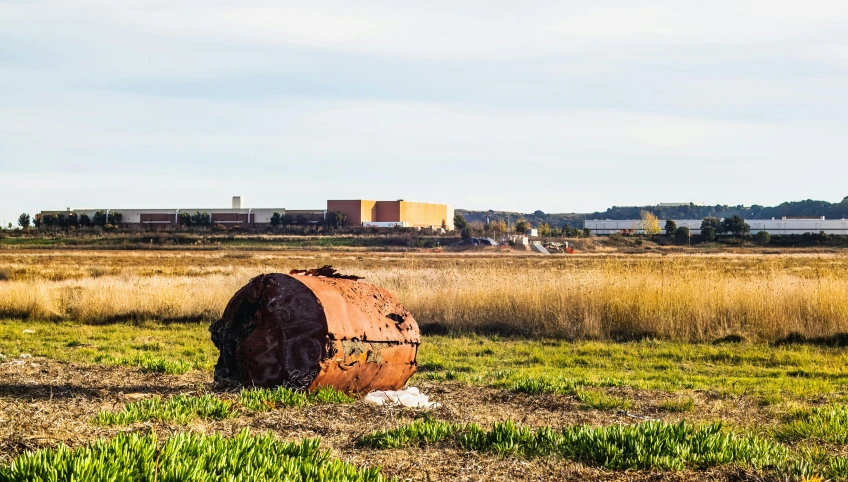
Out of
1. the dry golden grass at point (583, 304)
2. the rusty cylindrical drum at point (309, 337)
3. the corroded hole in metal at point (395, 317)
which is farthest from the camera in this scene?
the dry golden grass at point (583, 304)

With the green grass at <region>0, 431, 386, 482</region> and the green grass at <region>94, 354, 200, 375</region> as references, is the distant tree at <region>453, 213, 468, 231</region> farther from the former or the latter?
the green grass at <region>0, 431, 386, 482</region>

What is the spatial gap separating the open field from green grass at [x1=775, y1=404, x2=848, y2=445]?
2 centimetres

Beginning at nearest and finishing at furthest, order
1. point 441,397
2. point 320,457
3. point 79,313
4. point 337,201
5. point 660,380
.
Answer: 1. point 320,457
2. point 441,397
3. point 660,380
4. point 79,313
5. point 337,201

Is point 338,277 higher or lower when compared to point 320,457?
higher

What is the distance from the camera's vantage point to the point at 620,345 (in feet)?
49.6

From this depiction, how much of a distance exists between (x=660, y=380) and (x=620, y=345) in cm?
376

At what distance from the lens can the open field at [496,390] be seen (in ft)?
18.5

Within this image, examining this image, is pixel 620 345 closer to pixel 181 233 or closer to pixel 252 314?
pixel 252 314

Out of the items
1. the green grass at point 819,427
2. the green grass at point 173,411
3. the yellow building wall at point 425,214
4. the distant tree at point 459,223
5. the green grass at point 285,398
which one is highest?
the yellow building wall at point 425,214

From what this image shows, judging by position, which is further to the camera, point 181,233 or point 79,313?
point 181,233

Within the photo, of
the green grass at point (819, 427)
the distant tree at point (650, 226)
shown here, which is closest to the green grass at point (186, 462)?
the green grass at point (819, 427)

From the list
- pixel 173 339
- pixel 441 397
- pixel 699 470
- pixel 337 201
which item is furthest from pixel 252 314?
pixel 337 201

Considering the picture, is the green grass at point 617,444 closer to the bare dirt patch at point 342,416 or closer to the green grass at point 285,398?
the bare dirt patch at point 342,416

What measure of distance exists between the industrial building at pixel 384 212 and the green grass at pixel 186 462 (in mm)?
108659
